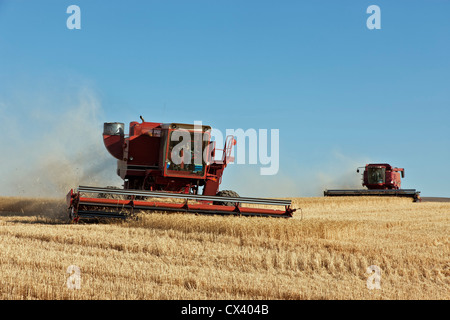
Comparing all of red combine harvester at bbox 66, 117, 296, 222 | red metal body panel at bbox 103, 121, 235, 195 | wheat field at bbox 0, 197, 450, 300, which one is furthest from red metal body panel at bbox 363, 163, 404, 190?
wheat field at bbox 0, 197, 450, 300

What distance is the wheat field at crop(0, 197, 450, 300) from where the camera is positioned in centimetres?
501

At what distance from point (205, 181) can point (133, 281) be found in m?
7.71

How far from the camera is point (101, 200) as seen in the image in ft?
32.7

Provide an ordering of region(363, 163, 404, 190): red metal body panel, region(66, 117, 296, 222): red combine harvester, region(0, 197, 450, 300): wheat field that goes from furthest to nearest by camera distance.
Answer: region(363, 163, 404, 190): red metal body panel < region(66, 117, 296, 222): red combine harvester < region(0, 197, 450, 300): wheat field

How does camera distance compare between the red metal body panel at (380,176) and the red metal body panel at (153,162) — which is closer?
the red metal body panel at (153,162)

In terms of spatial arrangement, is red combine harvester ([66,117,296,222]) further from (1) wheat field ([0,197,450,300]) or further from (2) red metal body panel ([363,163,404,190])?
(2) red metal body panel ([363,163,404,190])

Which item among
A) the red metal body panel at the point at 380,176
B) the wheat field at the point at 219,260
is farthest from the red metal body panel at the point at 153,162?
the red metal body panel at the point at 380,176

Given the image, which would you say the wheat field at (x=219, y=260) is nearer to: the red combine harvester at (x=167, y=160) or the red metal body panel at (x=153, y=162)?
the red combine harvester at (x=167, y=160)

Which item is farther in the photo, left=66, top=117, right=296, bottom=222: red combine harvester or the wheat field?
left=66, top=117, right=296, bottom=222: red combine harvester

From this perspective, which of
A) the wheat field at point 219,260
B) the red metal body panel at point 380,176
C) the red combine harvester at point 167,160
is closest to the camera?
the wheat field at point 219,260

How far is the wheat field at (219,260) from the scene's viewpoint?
5.01 m

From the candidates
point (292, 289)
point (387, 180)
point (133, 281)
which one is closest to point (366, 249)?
point (292, 289)

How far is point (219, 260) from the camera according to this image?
6.46 meters
